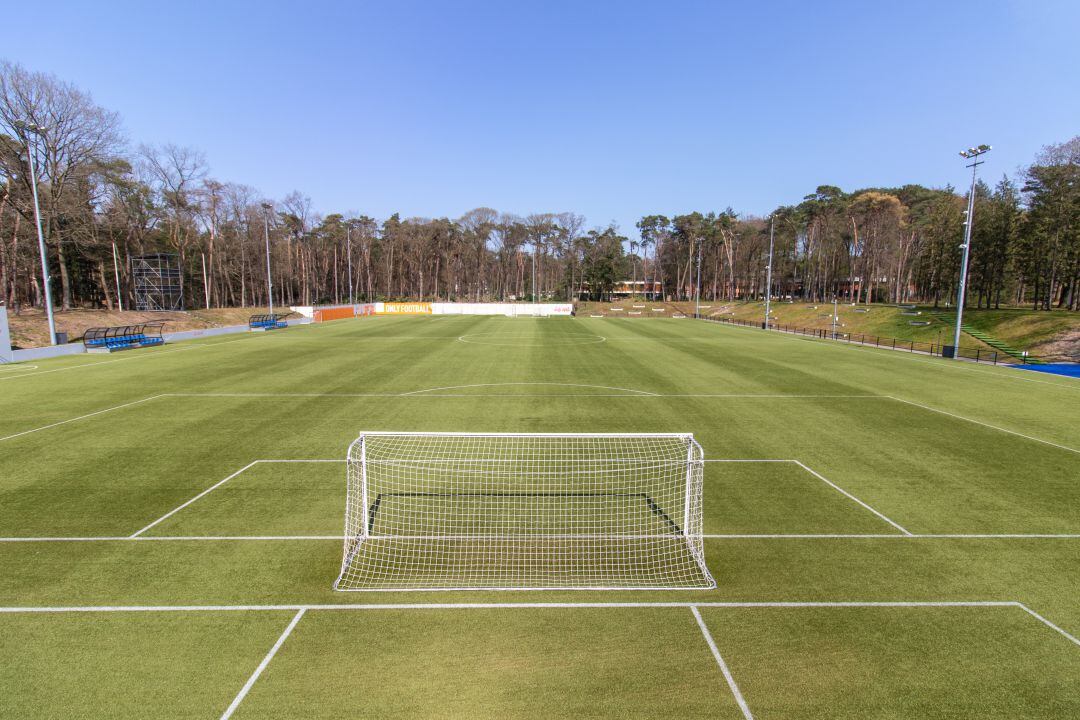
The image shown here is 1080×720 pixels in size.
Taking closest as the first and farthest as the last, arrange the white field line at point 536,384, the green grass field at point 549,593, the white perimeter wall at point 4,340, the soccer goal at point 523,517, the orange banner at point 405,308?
1. the green grass field at point 549,593
2. the soccer goal at point 523,517
3. the white field line at point 536,384
4. the white perimeter wall at point 4,340
5. the orange banner at point 405,308

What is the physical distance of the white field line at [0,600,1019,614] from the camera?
6094mm

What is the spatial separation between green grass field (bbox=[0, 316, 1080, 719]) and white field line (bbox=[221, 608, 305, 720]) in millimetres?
21

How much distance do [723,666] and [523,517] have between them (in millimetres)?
4175

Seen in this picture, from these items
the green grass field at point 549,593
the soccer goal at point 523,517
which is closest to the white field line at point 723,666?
the green grass field at point 549,593

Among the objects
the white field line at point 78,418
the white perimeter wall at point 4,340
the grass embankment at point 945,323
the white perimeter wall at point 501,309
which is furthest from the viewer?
the white perimeter wall at point 501,309

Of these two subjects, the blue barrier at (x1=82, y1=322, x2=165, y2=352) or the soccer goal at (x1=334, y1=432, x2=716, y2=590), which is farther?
the blue barrier at (x1=82, y1=322, x2=165, y2=352)

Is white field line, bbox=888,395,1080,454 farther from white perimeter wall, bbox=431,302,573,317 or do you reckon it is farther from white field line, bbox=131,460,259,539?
white perimeter wall, bbox=431,302,573,317

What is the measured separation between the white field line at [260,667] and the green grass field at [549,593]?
0.8 inches

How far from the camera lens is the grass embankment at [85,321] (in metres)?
33.1

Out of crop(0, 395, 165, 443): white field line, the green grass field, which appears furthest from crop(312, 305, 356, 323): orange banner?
the green grass field

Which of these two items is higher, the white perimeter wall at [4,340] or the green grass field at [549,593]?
the white perimeter wall at [4,340]

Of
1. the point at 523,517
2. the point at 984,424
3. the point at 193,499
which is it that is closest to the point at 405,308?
the point at 193,499

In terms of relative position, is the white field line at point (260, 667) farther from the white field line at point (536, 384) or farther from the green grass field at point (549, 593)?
the white field line at point (536, 384)

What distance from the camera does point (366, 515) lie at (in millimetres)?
8203
